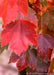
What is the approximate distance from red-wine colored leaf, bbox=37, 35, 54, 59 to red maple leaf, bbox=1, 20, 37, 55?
0.11 m

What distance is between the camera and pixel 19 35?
36cm

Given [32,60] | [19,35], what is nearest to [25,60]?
[32,60]

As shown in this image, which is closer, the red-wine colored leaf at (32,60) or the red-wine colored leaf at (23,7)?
the red-wine colored leaf at (23,7)

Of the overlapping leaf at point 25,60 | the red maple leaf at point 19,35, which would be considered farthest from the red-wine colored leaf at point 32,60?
the red maple leaf at point 19,35

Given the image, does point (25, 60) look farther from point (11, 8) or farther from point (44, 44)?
point (11, 8)

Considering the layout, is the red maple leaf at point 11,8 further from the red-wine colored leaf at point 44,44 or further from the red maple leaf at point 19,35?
the red-wine colored leaf at point 44,44

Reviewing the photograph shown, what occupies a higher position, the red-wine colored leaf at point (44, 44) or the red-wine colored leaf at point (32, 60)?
the red-wine colored leaf at point (44, 44)

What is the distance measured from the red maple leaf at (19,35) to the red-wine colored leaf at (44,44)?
0.11 meters

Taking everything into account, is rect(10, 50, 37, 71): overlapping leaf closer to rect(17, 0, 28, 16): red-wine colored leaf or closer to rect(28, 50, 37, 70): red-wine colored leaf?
rect(28, 50, 37, 70): red-wine colored leaf

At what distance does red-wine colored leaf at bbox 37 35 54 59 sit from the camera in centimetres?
46

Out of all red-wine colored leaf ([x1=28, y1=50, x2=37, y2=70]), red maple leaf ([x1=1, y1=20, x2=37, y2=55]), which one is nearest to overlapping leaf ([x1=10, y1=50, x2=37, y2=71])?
red-wine colored leaf ([x1=28, y1=50, x2=37, y2=70])

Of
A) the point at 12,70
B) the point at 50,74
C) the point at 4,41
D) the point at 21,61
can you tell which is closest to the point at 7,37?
the point at 4,41

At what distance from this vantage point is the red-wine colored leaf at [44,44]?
46 centimetres

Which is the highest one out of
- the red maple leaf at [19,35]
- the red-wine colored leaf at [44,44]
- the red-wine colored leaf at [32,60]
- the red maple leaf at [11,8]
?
the red maple leaf at [11,8]
